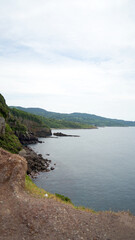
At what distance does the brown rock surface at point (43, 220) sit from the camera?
15531 mm

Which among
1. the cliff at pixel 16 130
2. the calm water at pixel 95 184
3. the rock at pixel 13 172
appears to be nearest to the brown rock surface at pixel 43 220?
the rock at pixel 13 172

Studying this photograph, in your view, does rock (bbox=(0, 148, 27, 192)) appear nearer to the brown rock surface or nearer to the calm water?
the brown rock surface

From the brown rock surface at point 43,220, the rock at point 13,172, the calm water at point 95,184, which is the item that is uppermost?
the rock at point 13,172

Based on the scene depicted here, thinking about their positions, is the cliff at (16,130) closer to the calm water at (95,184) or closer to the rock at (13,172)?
the calm water at (95,184)

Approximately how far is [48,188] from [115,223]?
27065mm

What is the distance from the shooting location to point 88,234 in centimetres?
1681

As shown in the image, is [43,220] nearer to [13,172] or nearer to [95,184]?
[13,172]

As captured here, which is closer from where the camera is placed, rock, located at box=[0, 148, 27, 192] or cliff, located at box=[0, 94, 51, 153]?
rock, located at box=[0, 148, 27, 192]

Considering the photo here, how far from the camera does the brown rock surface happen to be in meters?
15.5

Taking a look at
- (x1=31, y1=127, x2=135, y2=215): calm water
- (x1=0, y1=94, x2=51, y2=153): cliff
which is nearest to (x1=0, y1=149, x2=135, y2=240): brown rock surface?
A: (x1=31, y1=127, x2=135, y2=215): calm water

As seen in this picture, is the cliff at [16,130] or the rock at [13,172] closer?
the rock at [13,172]

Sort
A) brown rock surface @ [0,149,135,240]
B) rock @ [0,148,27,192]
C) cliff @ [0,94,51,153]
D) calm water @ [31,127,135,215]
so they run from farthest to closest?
cliff @ [0,94,51,153]
calm water @ [31,127,135,215]
rock @ [0,148,27,192]
brown rock surface @ [0,149,135,240]

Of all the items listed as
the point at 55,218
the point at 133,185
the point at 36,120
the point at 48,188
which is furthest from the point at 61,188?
the point at 36,120

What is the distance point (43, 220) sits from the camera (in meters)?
16.9
